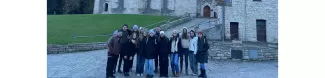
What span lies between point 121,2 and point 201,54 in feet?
106

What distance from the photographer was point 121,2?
1511 inches

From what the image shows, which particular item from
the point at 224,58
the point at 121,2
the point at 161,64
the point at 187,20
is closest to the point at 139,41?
the point at 161,64

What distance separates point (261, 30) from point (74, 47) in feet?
47.7

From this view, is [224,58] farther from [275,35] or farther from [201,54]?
[275,35]

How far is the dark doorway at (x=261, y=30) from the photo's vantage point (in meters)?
19.4

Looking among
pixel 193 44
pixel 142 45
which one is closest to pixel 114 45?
pixel 142 45

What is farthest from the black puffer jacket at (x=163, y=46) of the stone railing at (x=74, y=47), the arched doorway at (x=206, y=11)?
the arched doorway at (x=206, y=11)

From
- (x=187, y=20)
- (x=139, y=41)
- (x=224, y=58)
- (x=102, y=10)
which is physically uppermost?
(x=102, y=10)

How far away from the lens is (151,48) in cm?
734

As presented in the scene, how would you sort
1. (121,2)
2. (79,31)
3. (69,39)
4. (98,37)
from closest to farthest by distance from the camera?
(69,39) → (98,37) → (79,31) → (121,2)

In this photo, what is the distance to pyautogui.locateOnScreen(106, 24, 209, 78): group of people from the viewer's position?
7352 millimetres

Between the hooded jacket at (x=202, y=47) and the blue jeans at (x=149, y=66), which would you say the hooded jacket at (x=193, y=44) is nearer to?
the hooded jacket at (x=202, y=47)

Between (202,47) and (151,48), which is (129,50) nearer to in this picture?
(151,48)

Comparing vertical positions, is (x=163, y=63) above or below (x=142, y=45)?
below
